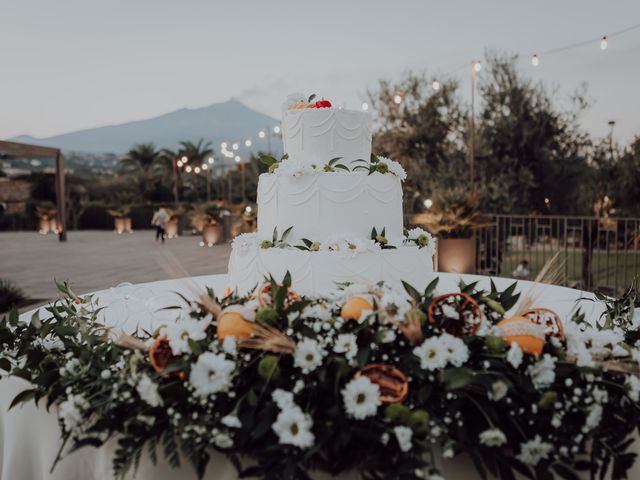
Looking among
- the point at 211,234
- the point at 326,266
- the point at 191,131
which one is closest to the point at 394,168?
the point at 326,266

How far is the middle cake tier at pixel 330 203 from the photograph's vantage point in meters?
3.66

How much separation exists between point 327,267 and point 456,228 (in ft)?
22.9

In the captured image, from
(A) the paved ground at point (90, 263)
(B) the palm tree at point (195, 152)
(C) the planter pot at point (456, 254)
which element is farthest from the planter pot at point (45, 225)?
(C) the planter pot at point (456, 254)

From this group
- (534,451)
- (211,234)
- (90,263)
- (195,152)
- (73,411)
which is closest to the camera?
(534,451)

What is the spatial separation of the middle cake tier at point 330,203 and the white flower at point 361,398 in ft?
7.29

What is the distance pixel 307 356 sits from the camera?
151 cm

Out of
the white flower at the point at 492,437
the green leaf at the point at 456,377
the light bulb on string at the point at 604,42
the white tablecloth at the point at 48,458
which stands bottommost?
the white tablecloth at the point at 48,458

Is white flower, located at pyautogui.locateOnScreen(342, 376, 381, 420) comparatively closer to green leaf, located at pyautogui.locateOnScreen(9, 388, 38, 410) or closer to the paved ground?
green leaf, located at pyautogui.locateOnScreen(9, 388, 38, 410)

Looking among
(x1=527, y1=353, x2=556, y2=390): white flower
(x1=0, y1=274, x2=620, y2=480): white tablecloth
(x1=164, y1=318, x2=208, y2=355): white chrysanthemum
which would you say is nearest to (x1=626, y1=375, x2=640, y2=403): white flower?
(x1=527, y1=353, x2=556, y2=390): white flower

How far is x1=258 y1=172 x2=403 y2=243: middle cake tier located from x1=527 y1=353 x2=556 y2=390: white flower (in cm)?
213

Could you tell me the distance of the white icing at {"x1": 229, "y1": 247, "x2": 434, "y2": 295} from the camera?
349 cm

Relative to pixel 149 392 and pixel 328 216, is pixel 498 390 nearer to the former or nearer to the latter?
pixel 149 392

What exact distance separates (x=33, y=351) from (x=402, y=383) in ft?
4.94

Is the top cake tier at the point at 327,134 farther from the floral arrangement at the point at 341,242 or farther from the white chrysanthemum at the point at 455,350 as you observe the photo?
the white chrysanthemum at the point at 455,350
